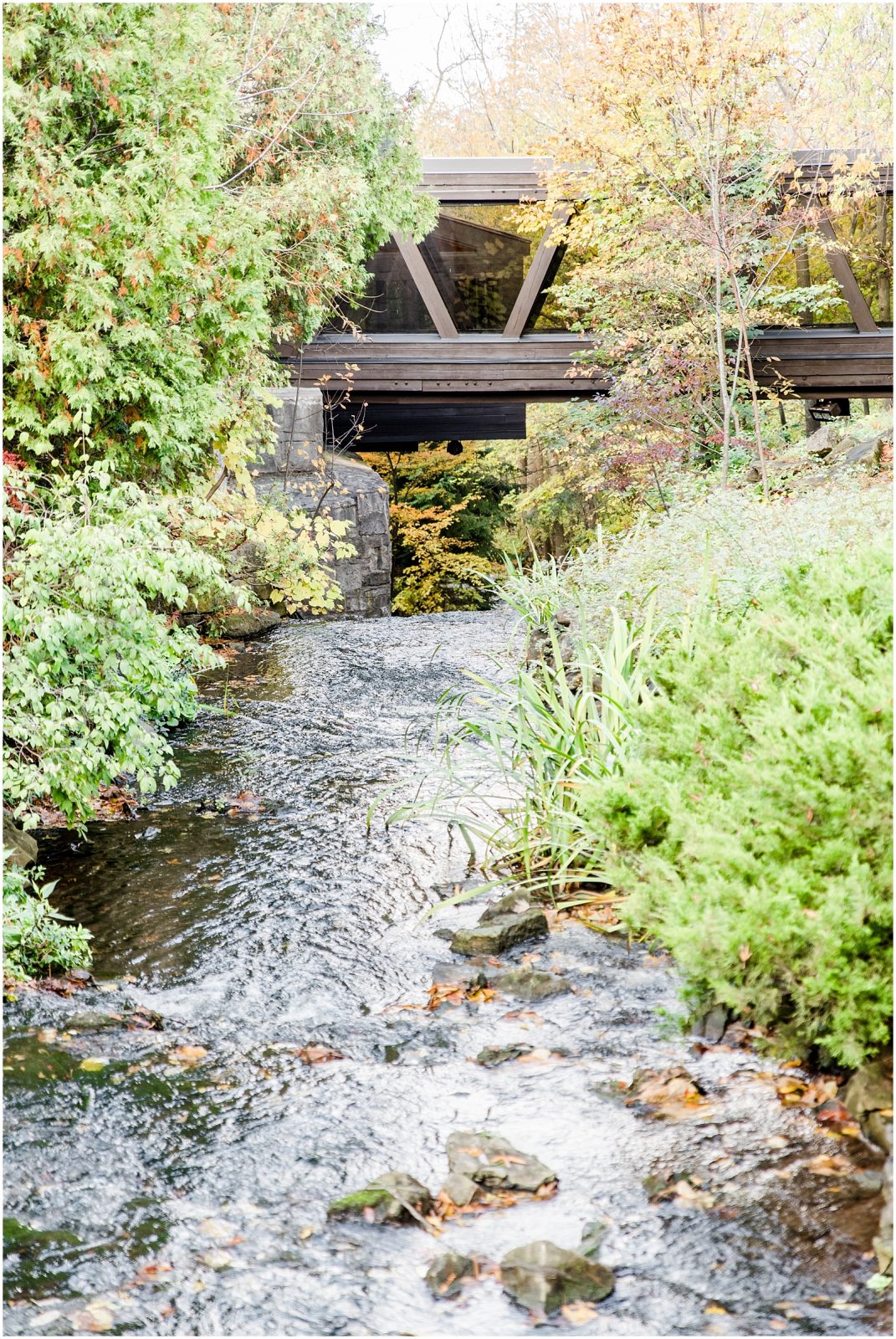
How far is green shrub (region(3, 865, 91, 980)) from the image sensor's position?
341cm

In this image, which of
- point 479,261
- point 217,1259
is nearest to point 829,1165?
point 217,1259

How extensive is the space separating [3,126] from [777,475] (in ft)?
21.3

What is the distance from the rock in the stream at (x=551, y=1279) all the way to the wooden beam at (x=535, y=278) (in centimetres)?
1185

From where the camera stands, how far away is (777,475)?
9.13 meters

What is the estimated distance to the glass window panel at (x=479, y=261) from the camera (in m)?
13.0

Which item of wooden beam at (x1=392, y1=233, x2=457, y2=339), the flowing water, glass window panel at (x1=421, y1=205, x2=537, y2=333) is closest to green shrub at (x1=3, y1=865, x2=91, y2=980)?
the flowing water

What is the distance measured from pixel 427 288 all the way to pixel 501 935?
432 inches

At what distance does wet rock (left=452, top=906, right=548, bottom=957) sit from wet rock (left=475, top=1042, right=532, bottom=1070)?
0.71 m

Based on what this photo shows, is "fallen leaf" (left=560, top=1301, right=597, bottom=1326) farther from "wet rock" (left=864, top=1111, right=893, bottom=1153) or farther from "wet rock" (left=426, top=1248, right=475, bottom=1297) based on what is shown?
"wet rock" (left=864, top=1111, right=893, bottom=1153)

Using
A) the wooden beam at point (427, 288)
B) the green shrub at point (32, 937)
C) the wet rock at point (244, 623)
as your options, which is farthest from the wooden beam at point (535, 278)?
the green shrub at point (32, 937)

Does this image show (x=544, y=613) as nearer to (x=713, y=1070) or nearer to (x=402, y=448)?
(x=713, y=1070)

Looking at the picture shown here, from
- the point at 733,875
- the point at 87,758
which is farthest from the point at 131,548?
the point at 733,875

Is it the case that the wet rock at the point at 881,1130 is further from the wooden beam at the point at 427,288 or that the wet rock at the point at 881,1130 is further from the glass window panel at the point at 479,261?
the glass window panel at the point at 479,261

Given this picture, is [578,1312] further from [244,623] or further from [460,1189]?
[244,623]
